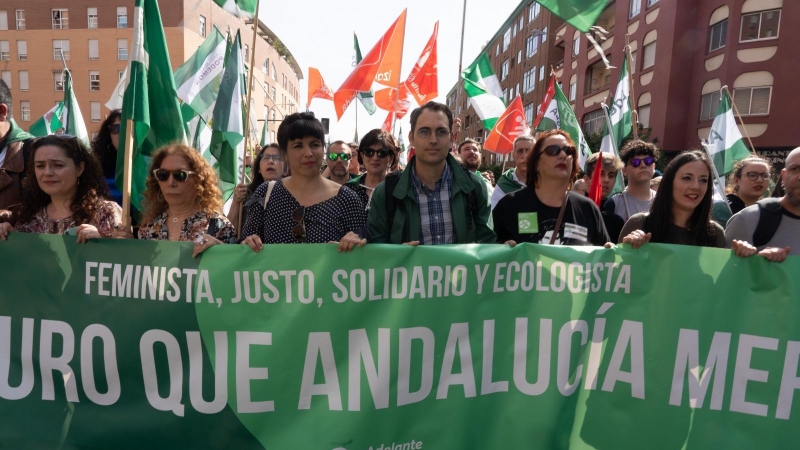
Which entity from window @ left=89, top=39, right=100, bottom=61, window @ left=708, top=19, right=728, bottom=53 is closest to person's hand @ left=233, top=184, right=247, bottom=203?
window @ left=708, top=19, right=728, bottom=53

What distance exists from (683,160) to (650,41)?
987 inches

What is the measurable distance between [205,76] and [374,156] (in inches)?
162

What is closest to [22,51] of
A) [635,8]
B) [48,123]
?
[48,123]

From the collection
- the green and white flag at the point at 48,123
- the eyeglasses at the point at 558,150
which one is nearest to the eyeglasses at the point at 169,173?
the eyeglasses at the point at 558,150

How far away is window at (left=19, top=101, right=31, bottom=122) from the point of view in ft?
146

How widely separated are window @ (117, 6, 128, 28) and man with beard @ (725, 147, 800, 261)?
1998 inches

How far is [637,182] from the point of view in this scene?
423cm

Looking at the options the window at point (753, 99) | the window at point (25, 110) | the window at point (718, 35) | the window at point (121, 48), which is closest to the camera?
the window at point (753, 99)

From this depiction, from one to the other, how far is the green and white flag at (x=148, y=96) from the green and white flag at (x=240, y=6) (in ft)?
3.28

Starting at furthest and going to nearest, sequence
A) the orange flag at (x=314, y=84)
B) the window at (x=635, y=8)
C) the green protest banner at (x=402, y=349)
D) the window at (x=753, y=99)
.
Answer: the window at (x=635, y=8) < the window at (x=753, y=99) < the orange flag at (x=314, y=84) < the green protest banner at (x=402, y=349)

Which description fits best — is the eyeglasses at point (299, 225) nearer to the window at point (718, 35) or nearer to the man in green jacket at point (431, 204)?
the man in green jacket at point (431, 204)

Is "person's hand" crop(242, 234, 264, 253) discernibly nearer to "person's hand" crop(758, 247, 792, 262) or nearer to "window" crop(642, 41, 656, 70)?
"person's hand" crop(758, 247, 792, 262)

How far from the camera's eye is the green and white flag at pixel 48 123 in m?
10.0

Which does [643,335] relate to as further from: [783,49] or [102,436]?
[783,49]
